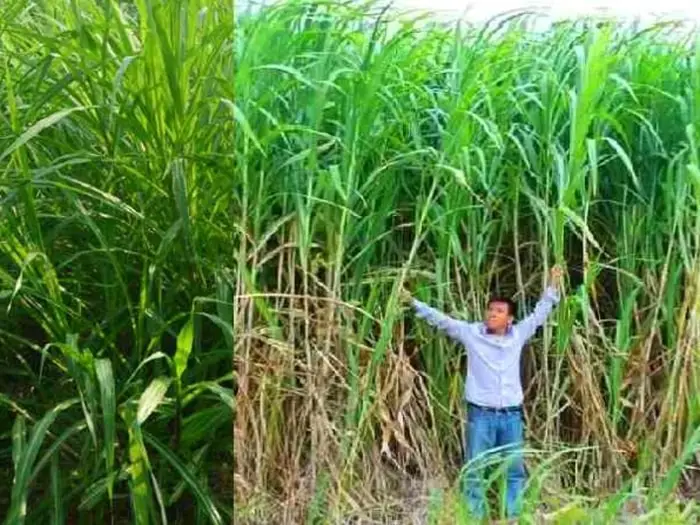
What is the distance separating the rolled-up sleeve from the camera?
1062mm

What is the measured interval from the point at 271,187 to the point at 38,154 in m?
0.44

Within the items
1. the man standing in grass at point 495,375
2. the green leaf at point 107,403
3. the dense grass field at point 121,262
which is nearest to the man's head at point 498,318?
the man standing in grass at point 495,375

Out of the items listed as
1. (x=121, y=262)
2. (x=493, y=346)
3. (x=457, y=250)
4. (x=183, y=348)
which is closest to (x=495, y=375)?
(x=493, y=346)

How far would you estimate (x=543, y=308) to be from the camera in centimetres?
106

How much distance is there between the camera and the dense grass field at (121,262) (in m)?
1.19

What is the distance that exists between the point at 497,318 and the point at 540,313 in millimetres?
47

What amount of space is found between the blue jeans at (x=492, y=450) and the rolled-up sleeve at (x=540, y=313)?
0.09m

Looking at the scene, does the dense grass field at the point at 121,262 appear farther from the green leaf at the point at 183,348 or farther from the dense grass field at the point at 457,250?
the dense grass field at the point at 457,250

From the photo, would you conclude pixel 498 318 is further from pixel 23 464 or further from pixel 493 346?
pixel 23 464

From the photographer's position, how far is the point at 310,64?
1.06 metres

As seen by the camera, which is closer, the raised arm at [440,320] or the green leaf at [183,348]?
the raised arm at [440,320]

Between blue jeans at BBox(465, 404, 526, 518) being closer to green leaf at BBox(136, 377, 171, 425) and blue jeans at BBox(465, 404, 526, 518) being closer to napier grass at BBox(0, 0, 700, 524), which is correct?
napier grass at BBox(0, 0, 700, 524)

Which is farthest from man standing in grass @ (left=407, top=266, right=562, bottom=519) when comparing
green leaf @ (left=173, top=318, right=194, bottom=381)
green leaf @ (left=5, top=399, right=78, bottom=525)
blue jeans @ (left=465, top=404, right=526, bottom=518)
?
green leaf @ (left=5, top=399, right=78, bottom=525)

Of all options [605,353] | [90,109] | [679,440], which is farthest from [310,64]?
[679,440]
